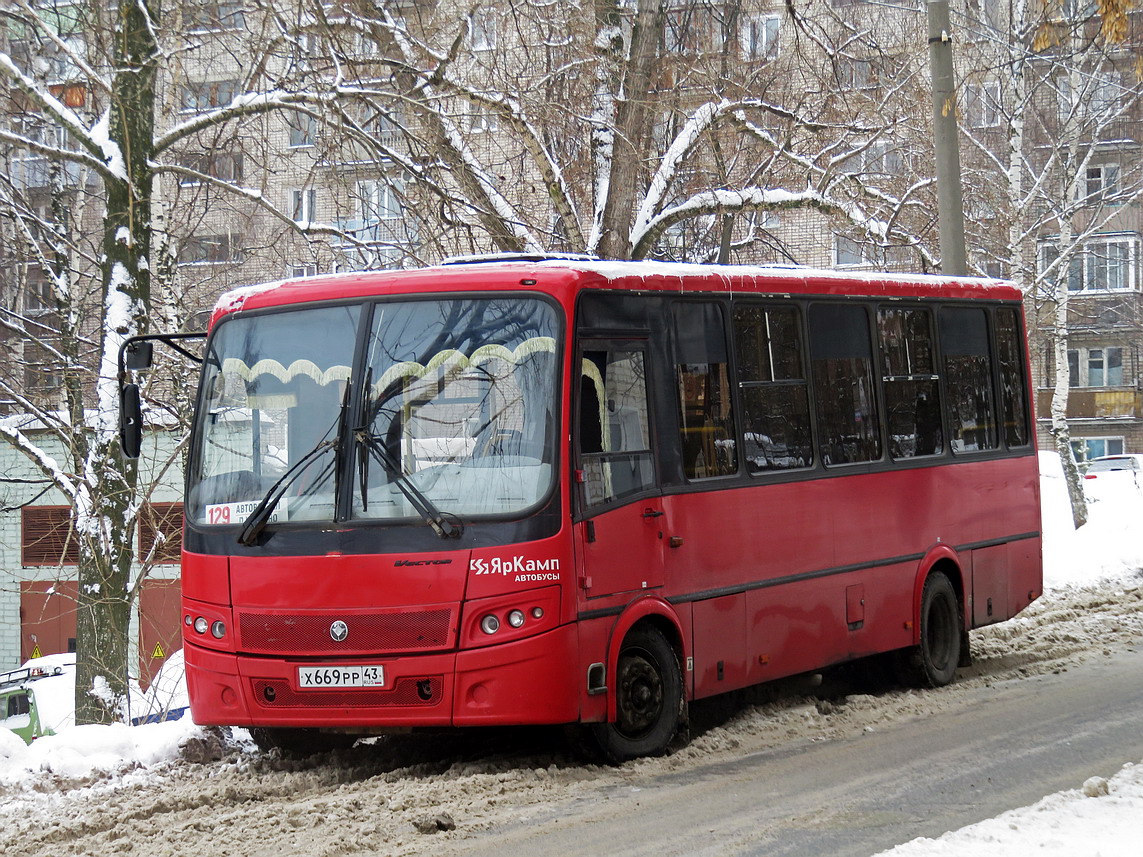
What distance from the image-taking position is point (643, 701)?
30.1 ft

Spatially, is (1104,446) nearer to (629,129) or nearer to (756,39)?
(756,39)

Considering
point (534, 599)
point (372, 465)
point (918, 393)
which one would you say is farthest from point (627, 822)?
point (918, 393)

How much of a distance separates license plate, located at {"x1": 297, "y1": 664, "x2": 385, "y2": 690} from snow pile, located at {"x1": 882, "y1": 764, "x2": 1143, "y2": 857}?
3.03 m

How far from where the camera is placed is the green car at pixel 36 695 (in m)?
24.8

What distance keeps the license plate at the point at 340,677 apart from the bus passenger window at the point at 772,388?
9.83ft

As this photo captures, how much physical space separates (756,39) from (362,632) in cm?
1211

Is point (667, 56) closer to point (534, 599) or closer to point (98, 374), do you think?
point (98, 374)

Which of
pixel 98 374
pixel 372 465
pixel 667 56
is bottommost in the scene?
pixel 372 465

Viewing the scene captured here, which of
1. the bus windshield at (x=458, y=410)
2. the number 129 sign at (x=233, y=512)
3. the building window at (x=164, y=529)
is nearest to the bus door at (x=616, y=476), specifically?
the bus windshield at (x=458, y=410)

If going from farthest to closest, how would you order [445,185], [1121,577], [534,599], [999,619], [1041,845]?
[1121,577], [445,185], [999,619], [534,599], [1041,845]

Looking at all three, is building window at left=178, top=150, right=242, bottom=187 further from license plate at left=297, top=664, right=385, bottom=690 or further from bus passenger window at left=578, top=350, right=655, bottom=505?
license plate at left=297, top=664, right=385, bottom=690

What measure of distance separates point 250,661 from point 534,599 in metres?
1.60

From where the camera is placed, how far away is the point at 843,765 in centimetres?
884

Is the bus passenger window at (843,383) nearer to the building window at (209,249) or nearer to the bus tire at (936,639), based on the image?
the bus tire at (936,639)
